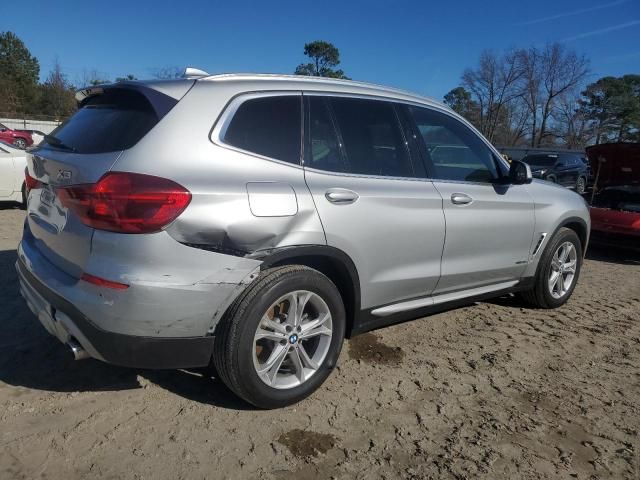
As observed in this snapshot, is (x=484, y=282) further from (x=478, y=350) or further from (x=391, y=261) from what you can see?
(x=391, y=261)

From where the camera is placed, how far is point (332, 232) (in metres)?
2.92

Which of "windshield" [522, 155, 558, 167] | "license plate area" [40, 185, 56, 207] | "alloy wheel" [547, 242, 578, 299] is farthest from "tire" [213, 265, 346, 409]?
"windshield" [522, 155, 558, 167]

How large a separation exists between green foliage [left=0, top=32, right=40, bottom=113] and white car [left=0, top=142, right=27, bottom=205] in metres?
49.1

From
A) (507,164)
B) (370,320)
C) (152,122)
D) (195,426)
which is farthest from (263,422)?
(507,164)

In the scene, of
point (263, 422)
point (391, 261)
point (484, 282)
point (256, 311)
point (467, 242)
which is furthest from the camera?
point (484, 282)

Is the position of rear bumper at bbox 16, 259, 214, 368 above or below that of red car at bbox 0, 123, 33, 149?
below

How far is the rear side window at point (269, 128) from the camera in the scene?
9.07 feet

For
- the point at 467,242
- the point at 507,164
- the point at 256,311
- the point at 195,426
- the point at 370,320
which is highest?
the point at 507,164

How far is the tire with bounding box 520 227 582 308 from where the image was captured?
4.66m

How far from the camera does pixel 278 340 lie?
2891 mm

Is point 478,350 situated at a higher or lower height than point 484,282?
lower

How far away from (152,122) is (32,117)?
164 feet

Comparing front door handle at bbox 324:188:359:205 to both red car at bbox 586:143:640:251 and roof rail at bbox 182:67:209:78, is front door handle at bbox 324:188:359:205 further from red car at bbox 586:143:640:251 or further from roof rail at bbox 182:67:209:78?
red car at bbox 586:143:640:251

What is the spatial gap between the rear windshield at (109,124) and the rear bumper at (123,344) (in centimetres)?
79
